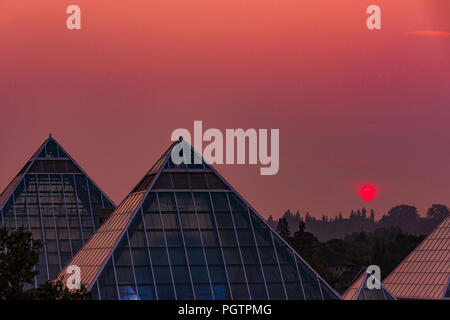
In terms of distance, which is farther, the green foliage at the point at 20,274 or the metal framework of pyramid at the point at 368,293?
the metal framework of pyramid at the point at 368,293

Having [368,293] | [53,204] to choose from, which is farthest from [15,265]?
[53,204]

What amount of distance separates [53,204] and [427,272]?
39.3m

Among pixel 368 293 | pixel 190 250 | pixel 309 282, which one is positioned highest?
pixel 190 250

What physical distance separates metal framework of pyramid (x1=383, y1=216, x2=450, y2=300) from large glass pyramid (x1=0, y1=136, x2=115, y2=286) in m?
31.7

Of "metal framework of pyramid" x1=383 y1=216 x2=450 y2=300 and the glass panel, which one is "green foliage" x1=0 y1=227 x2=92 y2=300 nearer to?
the glass panel

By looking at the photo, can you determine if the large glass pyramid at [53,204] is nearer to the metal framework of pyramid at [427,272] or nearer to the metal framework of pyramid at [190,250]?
the metal framework of pyramid at [190,250]

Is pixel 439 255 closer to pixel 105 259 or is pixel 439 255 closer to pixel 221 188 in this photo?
pixel 221 188

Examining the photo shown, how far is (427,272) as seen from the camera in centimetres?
9931

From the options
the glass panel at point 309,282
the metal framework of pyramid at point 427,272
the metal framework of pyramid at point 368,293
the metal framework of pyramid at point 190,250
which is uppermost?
the metal framework of pyramid at point 190,250

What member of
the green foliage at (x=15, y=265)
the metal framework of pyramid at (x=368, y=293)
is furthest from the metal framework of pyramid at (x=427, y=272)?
the green foliage at (x=15, y=265)

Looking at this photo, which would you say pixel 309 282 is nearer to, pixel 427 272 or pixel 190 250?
pixel 190 250

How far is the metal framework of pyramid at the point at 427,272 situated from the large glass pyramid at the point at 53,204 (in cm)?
3167

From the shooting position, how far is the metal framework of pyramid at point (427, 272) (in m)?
95.5
